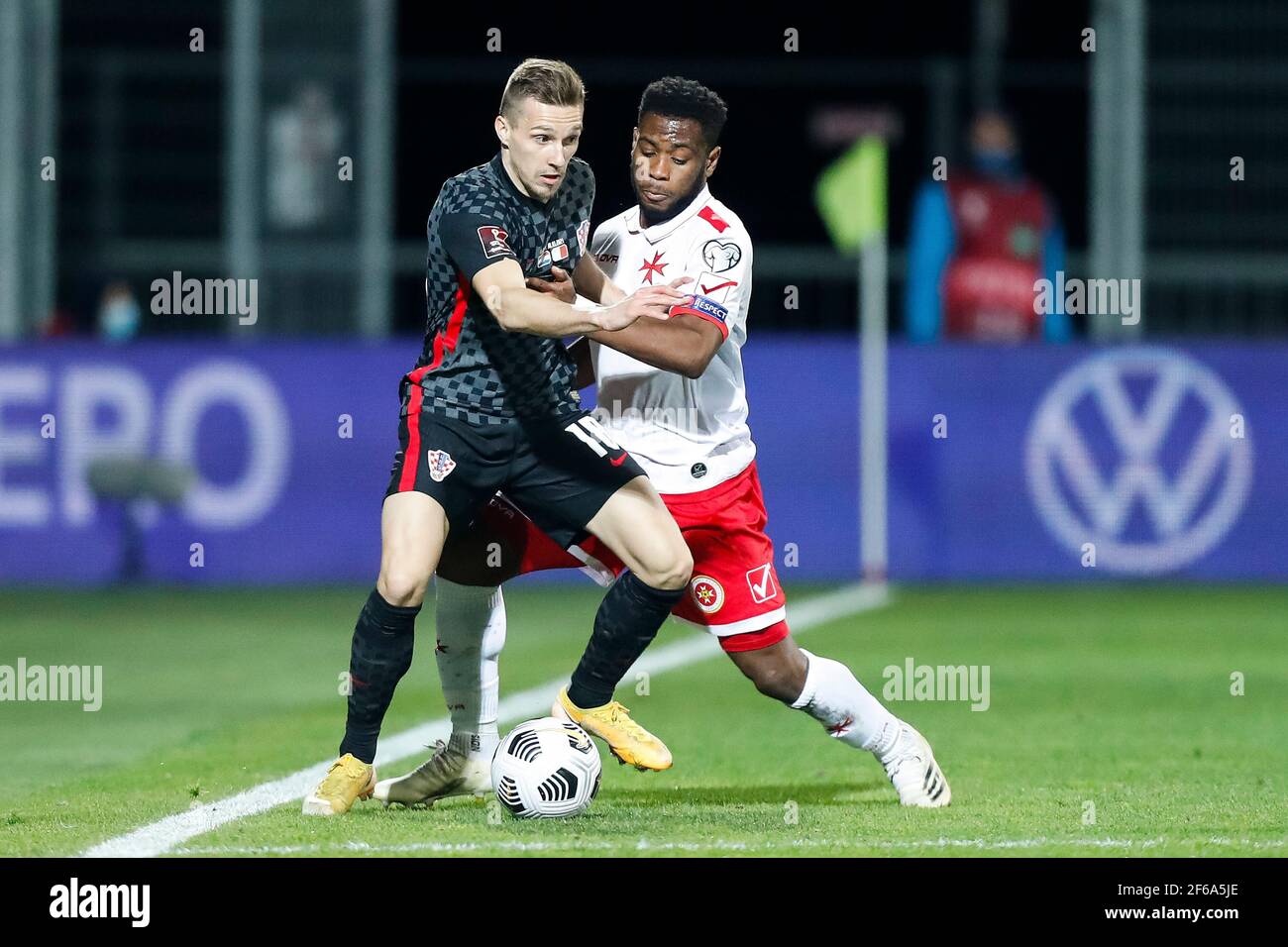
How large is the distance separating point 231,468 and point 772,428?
11.8 ft

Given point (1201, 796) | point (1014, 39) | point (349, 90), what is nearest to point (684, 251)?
point (1201, 796)

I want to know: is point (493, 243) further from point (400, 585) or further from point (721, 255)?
point (400, 585)

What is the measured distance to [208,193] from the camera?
1722 cm

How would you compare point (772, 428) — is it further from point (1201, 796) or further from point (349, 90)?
point (1201, 796)

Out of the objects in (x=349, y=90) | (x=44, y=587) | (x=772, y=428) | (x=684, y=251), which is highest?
(x=349, y=90)

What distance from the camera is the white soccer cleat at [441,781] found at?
6.64 metres

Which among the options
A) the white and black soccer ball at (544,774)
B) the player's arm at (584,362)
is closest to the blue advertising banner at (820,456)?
the player's arm at (584,362)

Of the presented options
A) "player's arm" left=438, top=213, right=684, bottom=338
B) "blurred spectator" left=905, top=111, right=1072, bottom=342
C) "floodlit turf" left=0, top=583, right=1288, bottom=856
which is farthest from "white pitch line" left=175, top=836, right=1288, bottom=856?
"blurred spectator" left=905, top=111, right=1072, bottom=342

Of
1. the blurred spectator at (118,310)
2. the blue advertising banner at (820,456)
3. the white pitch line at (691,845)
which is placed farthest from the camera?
the blurred spectator at (118,310)

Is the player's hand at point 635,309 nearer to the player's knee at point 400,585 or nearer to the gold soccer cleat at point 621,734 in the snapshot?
the player's knee at point 400,585

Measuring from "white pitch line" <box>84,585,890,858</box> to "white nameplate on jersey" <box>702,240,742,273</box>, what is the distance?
2.00 meters

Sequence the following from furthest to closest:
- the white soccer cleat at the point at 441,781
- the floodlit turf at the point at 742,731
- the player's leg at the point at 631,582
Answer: the white soccer cleat at the point at 441,781
the player's leg at the point at 631,582
the floodlit turf at the point at 742,731

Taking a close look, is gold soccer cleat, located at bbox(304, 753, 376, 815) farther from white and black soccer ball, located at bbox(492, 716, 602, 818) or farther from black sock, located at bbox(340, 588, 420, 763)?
white and black soccer ball, located at bbox(492, 716, 602, 818)

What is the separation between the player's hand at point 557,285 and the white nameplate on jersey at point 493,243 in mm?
129
